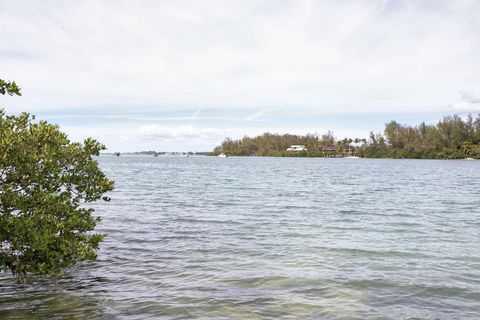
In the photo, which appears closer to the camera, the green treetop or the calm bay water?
the green treetop

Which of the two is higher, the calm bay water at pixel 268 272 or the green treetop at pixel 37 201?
the green treetop at pixel 37 201

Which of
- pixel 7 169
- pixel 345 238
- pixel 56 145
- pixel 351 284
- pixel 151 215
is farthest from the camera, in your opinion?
pixel 151 215

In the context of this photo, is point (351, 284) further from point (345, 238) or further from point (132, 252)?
point (132, 252)

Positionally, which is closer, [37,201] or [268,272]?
[37,201]

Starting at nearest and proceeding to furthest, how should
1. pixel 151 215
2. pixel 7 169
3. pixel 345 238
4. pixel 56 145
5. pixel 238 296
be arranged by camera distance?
pixel 7 169
pixel 56 145
pixel 238 296
pixel 345 238
pixel 151 215

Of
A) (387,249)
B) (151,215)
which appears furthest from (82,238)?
(151,215)

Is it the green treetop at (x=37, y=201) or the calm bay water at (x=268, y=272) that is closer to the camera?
the green treetop at (x=37, y=201)

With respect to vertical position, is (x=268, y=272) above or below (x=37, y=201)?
below

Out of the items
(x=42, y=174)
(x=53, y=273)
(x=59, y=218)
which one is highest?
(x=42, y=174)

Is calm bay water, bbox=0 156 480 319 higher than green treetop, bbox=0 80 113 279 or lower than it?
lower

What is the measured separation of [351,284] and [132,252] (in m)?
9.40

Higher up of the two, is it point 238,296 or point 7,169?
point 7,169

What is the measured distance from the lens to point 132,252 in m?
18.7

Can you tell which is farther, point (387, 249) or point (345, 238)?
point (345, 238)
